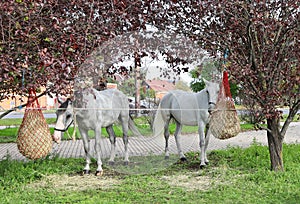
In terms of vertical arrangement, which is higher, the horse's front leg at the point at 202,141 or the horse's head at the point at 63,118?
the horse's head at the point at 63,118

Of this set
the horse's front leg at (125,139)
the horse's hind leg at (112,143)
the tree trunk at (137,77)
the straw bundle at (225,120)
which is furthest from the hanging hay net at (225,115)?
the horse's hind leg at (112,143)

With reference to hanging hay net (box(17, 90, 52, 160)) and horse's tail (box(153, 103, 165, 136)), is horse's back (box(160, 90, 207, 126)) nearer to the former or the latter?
horse's tail (box(153, 103, 165, 136))

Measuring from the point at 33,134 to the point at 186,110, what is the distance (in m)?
2.32

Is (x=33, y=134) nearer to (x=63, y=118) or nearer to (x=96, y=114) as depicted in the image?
(x=63, y=118)

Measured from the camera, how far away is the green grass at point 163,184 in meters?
4.62

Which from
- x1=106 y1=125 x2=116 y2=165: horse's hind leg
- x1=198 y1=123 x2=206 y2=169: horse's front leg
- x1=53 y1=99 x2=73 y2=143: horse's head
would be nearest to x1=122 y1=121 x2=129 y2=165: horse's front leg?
x1=106 y1=125 x2=116 y2=165: horse's hind leg

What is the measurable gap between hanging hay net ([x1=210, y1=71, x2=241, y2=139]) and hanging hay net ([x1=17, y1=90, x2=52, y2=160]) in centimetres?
251

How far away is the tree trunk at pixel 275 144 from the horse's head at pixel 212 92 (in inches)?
36.3

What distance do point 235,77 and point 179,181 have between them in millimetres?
1744

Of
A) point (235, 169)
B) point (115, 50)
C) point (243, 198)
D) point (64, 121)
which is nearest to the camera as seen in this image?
point (243, 198)

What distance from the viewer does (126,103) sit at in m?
5.57

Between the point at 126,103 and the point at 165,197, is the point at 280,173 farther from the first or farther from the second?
the point at 126,103

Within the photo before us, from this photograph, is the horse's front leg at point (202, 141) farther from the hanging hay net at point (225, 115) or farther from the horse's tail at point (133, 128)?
the horse's tail at point (133, 128)

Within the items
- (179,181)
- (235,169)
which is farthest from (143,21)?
(235,169)
